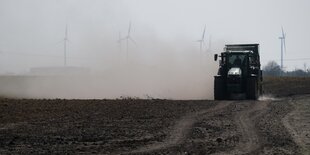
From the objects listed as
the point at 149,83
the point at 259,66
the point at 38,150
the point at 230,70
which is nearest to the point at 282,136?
the point at 38,150

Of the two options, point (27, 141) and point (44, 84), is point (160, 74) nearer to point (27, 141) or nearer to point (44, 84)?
point (44, 84)

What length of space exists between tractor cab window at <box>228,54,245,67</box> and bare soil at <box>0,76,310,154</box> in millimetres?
11826

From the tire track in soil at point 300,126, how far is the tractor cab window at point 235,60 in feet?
38.0

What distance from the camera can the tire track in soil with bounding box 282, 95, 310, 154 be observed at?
1448 centimetres

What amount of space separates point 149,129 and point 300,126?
19.1ft

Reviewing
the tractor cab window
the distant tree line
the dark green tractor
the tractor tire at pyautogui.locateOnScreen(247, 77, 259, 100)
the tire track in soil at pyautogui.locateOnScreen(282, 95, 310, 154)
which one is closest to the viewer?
the tire track in soil at pyautogui.locateOnScreen(282, 95, 310, 154)

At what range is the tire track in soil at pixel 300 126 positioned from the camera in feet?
47.5

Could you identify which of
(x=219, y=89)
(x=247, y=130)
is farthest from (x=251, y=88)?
(x=247, y=130)

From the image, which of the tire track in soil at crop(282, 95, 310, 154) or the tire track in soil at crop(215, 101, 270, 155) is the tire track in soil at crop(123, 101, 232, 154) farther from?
the tire track in soil at crop(282, 95, 310, 154)

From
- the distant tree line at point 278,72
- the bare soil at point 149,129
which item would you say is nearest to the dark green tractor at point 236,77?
the bare soil at point 149,129

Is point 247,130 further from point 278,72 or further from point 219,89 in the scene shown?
point 278,72

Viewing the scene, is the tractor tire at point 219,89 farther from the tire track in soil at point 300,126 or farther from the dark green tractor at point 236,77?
the tire track in soil at point 300,126

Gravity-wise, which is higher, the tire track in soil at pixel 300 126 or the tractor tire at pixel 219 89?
the tractor tire at pixel 219 89

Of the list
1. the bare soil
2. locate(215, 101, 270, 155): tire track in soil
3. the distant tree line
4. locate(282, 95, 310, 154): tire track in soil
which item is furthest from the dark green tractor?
the distant tree line
